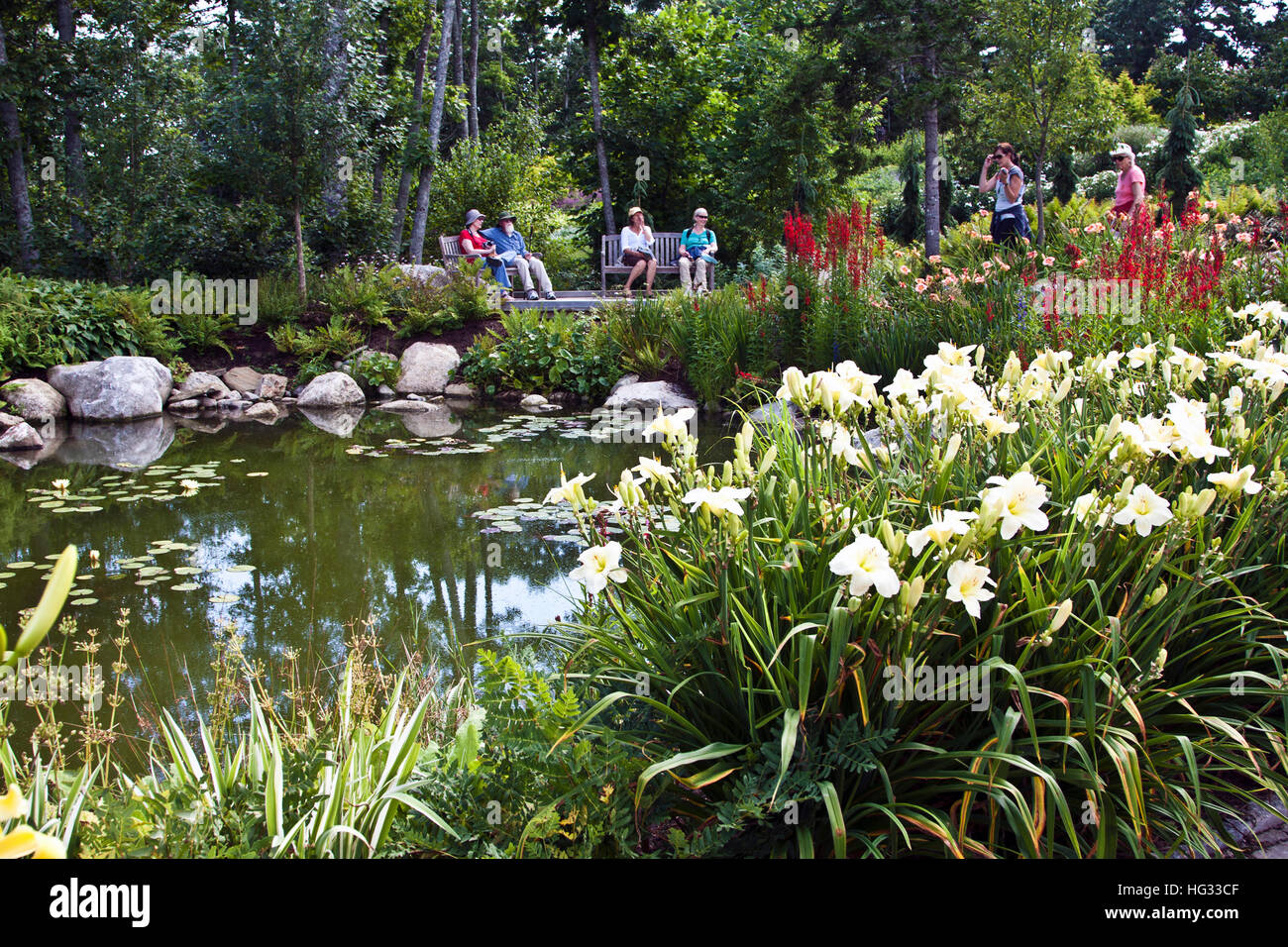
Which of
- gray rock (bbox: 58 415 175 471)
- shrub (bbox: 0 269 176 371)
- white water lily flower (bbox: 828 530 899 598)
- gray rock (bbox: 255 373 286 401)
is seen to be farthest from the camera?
gray rock (bbox: 255 373 286 401)

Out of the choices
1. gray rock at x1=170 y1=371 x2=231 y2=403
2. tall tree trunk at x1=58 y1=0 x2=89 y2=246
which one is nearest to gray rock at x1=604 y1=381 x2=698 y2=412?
gray rock at x1=170 y1=371 x2=231 y2=403

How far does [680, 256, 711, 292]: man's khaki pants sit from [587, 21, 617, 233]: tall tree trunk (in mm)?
3725

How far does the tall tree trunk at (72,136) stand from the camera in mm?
12805

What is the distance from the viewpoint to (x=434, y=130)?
48.9ft

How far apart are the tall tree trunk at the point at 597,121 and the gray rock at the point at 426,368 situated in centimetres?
671

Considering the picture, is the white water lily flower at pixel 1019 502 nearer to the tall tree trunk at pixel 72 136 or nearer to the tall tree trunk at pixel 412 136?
the tall tree trunk at pixel 72 136

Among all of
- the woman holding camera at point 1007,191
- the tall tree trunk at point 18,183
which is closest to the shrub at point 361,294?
the tall tree trunk at point 18,183

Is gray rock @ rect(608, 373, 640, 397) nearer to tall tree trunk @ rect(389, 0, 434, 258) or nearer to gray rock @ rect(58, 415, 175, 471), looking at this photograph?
gray rock @ rect(58, 415, 175, 471)

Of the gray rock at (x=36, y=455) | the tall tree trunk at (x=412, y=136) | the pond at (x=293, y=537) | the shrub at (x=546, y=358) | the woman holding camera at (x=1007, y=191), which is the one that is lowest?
the pond at (x=293, y=537)

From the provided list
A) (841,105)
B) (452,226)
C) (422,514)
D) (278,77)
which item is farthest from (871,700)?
(452,226)

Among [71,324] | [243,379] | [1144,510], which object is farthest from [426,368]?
[1144,510]

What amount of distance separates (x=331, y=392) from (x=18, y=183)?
6.50 m

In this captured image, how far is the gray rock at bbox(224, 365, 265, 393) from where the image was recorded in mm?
11305
